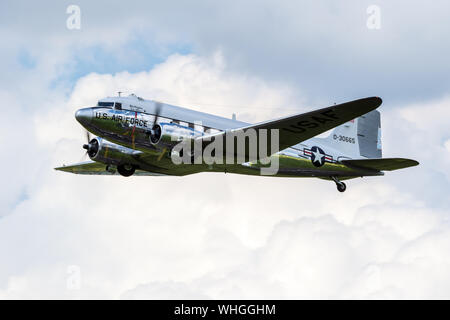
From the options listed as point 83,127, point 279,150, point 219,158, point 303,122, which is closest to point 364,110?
point 303,122

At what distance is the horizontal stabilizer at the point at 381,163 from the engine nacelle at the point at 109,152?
9112 millimetres

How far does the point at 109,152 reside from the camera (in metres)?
27.0

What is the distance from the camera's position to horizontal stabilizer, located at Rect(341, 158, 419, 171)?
1038 inches

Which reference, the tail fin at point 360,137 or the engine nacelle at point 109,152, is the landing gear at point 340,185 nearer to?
the tail fin at point 360,137

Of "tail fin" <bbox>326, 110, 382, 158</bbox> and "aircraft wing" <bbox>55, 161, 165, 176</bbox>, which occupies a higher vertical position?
"tail fin" <bbox>326, 110, 382, 158</bbox>

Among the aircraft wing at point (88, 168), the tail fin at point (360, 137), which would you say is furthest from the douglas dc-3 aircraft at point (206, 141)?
the aircraft wing at point (88, 168)

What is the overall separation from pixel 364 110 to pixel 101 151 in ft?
36.1
